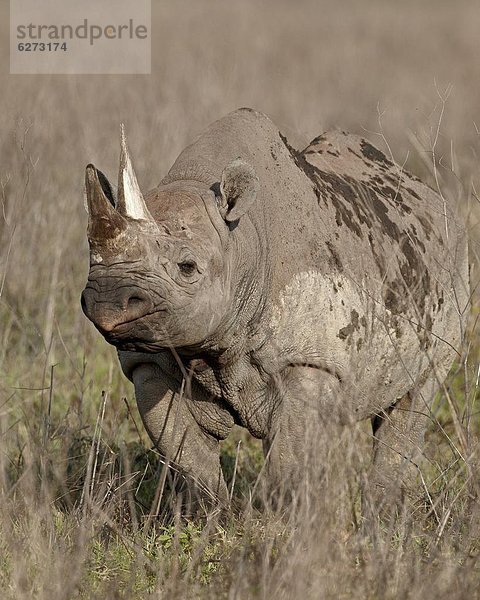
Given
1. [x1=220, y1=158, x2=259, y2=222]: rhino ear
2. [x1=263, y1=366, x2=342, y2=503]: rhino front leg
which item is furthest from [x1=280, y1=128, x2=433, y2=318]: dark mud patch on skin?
[x1=220, y1=158, x2=259, y2=222]: rhino ear

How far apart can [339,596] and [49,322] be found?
4.44 m

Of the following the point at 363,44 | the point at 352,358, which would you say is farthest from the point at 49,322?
the point at 363,44

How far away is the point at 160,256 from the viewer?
5.16m

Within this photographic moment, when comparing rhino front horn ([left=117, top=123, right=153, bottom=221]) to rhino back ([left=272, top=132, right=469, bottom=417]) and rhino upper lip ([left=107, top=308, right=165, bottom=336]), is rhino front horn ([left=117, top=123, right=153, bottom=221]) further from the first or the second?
rhino back ([left=272, top=132, right=469, bottom=417])

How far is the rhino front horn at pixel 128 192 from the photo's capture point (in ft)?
16.5

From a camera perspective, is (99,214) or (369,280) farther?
(369,280)

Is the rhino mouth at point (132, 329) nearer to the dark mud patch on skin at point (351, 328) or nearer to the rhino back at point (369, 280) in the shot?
the rhino back at point (369, 280)

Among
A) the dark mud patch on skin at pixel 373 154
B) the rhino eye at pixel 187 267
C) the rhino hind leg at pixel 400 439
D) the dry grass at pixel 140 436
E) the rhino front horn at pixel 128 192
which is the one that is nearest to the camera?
the dry grass at pixel 140 436

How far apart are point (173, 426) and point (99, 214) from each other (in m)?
1.30

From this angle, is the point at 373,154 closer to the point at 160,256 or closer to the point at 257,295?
the point at 257,295

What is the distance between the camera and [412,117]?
50.9ft

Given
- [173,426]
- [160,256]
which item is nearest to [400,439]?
[173,426]

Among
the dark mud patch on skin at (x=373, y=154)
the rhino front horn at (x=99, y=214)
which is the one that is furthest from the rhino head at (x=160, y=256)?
the dark mud patch on skin at (x=373, y=154)

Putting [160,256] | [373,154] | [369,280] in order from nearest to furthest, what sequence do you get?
1. [160,256]
2. [369,280]
3. [373,154]
